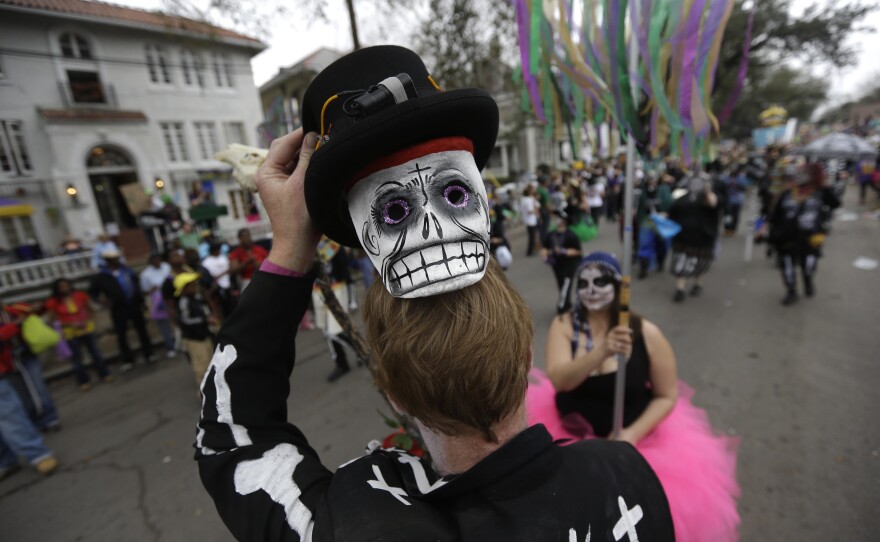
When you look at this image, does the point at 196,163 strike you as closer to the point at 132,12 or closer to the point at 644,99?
the point at 132,12

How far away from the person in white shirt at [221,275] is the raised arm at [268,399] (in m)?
5.21

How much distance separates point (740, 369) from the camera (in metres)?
4.17

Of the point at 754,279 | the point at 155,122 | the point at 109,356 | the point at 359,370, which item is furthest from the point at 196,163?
the point at 754,279

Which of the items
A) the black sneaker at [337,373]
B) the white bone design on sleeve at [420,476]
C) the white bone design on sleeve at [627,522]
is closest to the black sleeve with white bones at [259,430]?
the white bone design on sleeve at [420,476]

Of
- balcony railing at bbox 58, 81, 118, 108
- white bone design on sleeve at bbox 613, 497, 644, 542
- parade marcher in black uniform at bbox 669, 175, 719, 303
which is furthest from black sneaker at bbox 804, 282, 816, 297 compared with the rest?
balcony railing at bbox 58, 81, 118, 108

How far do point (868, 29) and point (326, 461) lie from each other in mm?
22700

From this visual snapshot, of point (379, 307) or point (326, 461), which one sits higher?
point (379, 307)

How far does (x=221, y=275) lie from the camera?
5.81 meters

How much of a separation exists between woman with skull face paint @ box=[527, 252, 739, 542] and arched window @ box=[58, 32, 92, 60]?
19189mm

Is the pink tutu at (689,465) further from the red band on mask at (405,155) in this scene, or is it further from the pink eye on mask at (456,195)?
the red band on mask at (405,155)

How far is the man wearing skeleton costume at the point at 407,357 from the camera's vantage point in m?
0.75

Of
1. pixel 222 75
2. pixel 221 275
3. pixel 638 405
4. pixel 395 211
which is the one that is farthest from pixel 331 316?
pixel 222 75

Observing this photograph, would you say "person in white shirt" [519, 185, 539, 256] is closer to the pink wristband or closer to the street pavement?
the street pavement

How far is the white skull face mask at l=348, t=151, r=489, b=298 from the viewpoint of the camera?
0.82 meters
